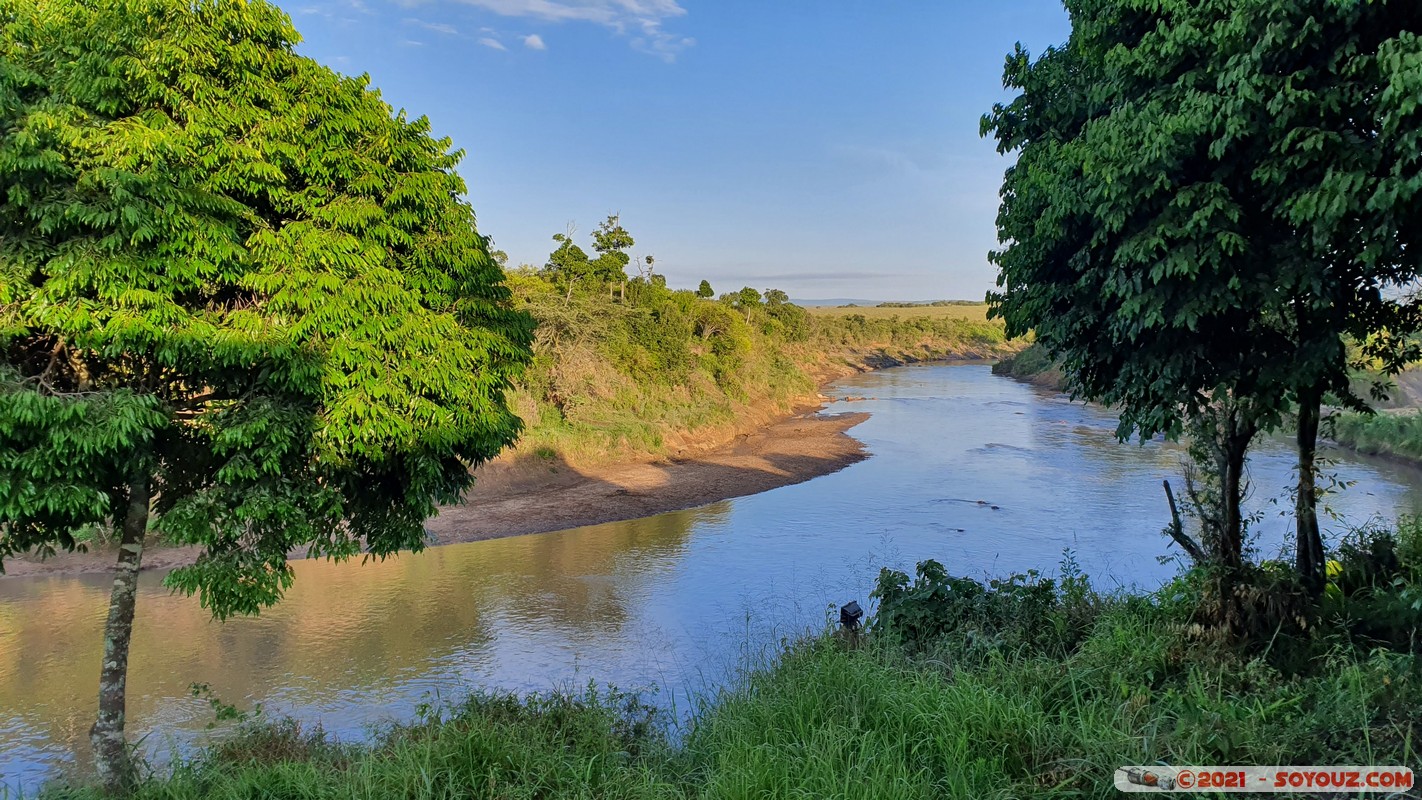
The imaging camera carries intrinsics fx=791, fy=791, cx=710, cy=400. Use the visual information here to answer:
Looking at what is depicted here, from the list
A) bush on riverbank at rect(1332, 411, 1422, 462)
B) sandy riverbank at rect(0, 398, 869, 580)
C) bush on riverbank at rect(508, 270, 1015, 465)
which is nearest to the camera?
sandy riverbank at rect(0, 398, 869, 580)

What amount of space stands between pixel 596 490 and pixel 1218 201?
19348 mm

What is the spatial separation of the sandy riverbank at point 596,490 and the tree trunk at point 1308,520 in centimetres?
1307

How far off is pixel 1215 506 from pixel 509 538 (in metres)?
14.6

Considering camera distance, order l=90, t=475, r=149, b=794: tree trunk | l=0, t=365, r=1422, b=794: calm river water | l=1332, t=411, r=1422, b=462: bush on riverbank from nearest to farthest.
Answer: l=90, t=475, r=149, b=794: tree trunk, l=0, t=365, r=1422, b=794: calm river water, l=1332, t=411, r=1422, b=462: bush on riverbank

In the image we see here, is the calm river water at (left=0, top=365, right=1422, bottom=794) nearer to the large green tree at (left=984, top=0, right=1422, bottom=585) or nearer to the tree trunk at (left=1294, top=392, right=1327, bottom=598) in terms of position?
the large green tree at (left=984, top=0, right=1422, bottom=585)

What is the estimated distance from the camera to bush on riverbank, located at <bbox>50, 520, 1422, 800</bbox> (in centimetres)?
453

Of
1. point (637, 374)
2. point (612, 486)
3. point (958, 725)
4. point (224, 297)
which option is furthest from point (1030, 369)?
point (224, 297)

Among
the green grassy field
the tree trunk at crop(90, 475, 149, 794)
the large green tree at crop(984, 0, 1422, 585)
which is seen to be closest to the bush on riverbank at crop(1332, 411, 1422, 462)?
the large green tree at crop(984, 0, 1422, 585)

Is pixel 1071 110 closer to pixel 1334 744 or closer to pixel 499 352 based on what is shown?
pixel 1334 744

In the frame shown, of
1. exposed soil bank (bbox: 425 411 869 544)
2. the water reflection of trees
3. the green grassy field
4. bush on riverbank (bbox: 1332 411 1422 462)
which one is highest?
the green grassy field

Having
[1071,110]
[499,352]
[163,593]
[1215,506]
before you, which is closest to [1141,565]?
[1215,506]

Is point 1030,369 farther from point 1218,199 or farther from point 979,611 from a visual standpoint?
point 1218,199

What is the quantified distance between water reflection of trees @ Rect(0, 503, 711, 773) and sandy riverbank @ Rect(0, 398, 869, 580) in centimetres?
92

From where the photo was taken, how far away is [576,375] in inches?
1102
